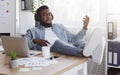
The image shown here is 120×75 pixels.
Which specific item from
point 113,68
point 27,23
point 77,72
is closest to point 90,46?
point 77,72

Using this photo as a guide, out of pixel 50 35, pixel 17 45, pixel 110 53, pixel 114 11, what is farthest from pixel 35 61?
pixel 114 11

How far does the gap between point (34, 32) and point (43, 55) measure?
715mm

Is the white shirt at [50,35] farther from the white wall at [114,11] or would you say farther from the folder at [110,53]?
the white wall at [114,11]

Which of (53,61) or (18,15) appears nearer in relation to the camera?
(53,61)

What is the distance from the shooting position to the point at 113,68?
9.96 ft

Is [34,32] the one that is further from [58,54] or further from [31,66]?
[31,66]

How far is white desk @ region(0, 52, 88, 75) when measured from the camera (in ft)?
5.23

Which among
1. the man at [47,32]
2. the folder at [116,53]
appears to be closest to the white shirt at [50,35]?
the man at [47,32]

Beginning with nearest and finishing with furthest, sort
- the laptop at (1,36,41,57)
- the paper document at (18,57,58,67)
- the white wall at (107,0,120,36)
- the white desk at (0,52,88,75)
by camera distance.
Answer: the white desk at (0,52,88,75)
the paper document at (18,57,58,67)
the laptop at (1,36,41,57)
the white wall at (107,0,120,36)

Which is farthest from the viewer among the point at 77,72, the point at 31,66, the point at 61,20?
the point at 61,20

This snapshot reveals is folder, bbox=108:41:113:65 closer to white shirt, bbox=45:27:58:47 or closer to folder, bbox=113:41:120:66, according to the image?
folder, bbox=113:41:120:66

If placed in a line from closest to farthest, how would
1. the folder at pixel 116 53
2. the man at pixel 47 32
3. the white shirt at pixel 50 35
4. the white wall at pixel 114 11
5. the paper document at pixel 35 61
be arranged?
1. the paper document at pixel 35 61
2. the man at pixel 47 32
3. the white shirt at pixel 50 35
4. the folder at pixel 116 53
5. the white wall at pixel 114 11

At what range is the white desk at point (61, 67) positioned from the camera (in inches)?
62.7

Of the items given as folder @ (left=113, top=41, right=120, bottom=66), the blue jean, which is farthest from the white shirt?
folder @ (left=113, top=41, right=120, bottom=66)
